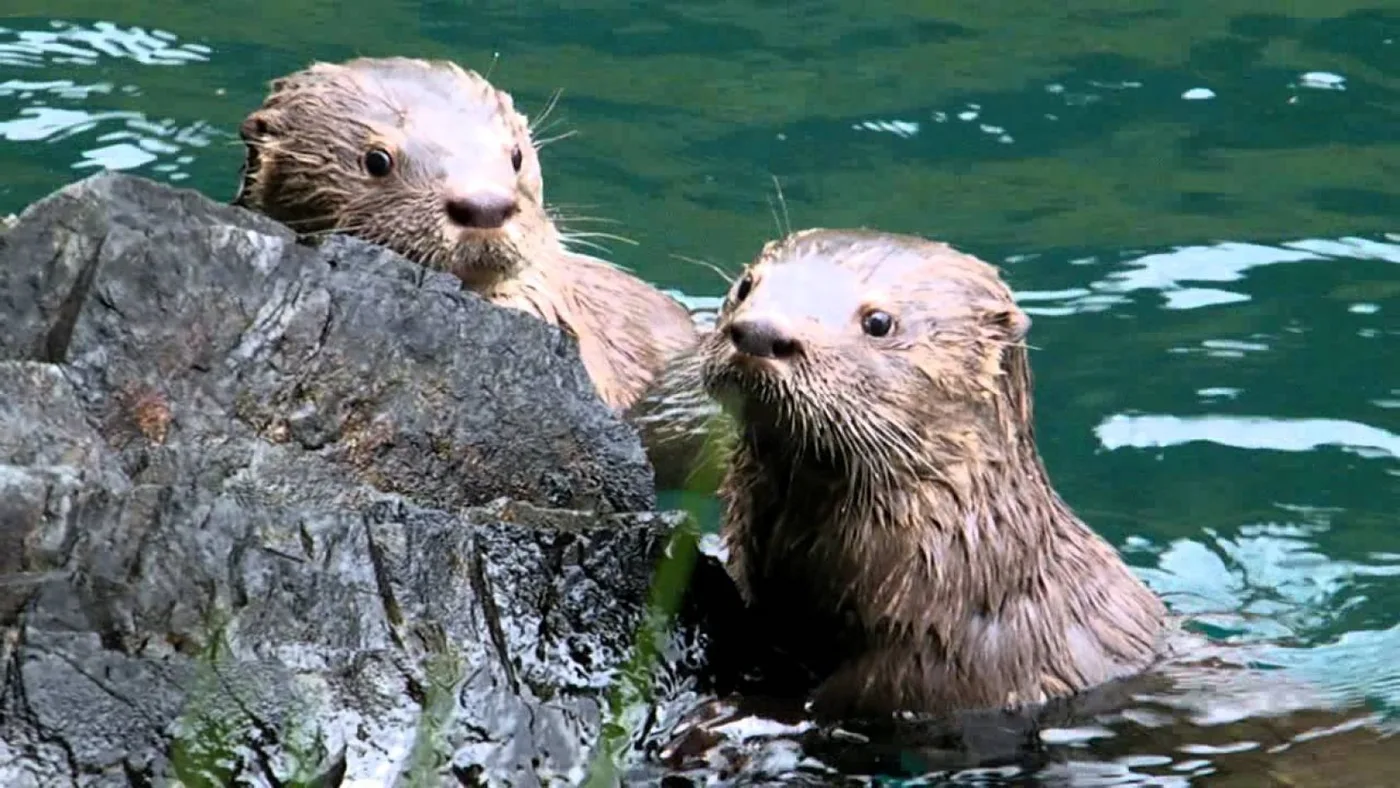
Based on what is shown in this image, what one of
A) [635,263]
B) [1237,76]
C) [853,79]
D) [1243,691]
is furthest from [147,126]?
[1243,691]

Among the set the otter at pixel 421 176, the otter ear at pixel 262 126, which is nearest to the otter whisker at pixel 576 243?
the otter at pixel 421 176

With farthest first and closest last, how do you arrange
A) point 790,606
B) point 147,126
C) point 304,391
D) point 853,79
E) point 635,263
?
1. point 853,79
2. point 147,126
3. point 635,263
4. point 790,606
5. point 304,391

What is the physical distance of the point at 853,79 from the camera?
27.8ft

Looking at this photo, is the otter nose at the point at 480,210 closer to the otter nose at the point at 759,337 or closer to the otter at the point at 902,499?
the otter at the point at 902,499

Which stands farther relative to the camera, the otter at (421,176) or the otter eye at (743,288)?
the otter at (421,176)

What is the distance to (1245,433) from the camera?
629 centimetres

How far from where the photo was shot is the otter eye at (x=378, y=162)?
5289 millimetres

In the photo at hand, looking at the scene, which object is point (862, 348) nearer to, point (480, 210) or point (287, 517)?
point (480, 210)

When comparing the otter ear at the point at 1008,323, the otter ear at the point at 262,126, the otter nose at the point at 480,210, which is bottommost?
the otter ear at the point at 1008,323

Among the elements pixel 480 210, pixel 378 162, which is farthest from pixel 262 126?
pixel 480 210

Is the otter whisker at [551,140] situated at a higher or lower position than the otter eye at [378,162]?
lower

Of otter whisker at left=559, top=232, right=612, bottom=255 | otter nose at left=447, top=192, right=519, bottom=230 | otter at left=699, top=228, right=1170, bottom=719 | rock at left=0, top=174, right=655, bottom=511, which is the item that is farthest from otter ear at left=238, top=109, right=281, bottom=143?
otter at left=699, top=228, right=1170, bottom=719

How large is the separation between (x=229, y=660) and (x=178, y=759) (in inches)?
6.8

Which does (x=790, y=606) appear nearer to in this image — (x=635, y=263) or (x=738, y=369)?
(x=738, y=369)
